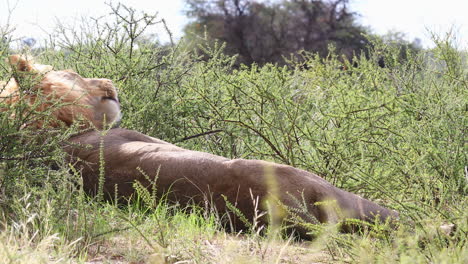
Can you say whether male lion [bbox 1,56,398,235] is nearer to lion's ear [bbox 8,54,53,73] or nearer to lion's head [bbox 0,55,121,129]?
lion's ear [bbox 8,54,53,73]

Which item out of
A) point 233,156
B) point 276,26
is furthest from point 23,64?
point 276,26

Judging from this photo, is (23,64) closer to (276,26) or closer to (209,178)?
(209,178)

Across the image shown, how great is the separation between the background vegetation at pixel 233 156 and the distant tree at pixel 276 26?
22657 millimetres

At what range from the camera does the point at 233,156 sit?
5.34m

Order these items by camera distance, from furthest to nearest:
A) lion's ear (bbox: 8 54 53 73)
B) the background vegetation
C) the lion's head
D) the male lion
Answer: the lion's head < lion's ear (bbox: 8 54 53 73) < the male lion < the background vegetation

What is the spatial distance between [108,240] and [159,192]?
0.59 m

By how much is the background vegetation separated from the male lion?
122 millimetres

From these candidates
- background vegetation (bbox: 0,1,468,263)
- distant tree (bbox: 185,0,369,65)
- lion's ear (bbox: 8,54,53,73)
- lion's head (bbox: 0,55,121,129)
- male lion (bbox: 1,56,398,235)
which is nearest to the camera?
background vegetation (bbox: 0,1,468,263)

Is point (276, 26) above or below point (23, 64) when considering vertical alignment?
above

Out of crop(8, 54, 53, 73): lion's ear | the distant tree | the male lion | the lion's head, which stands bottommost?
the male lion

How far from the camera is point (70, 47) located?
5.92m

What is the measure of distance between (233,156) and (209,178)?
198 cm

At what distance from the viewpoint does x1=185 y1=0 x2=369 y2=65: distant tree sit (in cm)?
2984

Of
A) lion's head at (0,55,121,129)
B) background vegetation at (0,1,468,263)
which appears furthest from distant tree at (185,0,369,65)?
lion's head at (0,55,121,129)
